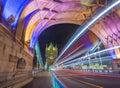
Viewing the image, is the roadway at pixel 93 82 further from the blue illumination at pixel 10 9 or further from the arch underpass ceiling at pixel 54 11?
the arch underpass ceiling at pixel 54 11

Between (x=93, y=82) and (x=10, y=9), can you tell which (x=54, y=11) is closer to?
(x=10, y=9)

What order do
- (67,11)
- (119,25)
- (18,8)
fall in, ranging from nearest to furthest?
(18,8) < (67,11) < (119,25)

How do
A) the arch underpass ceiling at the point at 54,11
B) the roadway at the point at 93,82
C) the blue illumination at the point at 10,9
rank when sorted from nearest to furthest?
1. the blue illumination at the point at 10,9
2. the roadway at the point at 93,82
3. the arch underpass ceiling at the point at 54,11

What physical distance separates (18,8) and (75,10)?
15.7 metres

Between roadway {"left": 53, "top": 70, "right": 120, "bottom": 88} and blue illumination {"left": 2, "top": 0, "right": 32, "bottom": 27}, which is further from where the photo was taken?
roadway {"left": 53, "top": 70, "right": 120, "bottom": 88}

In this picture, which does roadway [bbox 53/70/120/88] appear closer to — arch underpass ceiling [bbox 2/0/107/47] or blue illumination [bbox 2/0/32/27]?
blue illumination [bbox 2/0/32/27]

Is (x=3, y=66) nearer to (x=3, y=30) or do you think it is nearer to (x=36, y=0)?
(x=3, y=30)

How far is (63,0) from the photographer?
78.9ft

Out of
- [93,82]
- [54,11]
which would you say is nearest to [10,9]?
[93,82]

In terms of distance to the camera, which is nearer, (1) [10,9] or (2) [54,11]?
(1) [10,9]

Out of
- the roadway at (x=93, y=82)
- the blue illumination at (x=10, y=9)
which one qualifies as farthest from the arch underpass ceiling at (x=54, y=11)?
the roadway at (x=93, y=82)

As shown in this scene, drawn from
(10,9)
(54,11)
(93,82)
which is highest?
(54,11)

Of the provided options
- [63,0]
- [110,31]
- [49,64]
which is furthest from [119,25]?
[49,64]

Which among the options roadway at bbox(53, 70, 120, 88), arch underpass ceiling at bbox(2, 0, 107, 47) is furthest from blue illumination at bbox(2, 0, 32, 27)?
roadway at bbox(53, 70, 120, 88)
